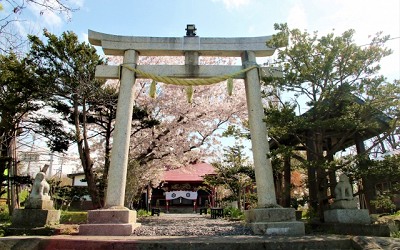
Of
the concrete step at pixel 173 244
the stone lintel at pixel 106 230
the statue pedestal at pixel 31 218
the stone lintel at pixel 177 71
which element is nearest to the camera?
the concrete step at pixel 173 244

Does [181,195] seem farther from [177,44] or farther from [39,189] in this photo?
[177,44]

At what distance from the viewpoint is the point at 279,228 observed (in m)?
5.61

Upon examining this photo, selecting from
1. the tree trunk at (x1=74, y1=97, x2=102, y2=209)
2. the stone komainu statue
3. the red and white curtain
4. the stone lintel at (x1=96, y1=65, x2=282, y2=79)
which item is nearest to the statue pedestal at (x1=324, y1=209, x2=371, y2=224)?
the stone lintel at (x1=96, y1=65, x2=282, y2=79)

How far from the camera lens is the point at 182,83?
284 inches

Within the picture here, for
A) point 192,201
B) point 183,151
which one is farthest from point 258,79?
point 192,201

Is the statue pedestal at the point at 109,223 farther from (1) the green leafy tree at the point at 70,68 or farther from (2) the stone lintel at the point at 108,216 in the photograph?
(1) the green leafy tree at the point at 70,68

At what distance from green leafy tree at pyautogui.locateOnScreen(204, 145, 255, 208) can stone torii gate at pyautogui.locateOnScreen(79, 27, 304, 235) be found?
7.50 metres

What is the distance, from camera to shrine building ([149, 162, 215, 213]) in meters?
22.5

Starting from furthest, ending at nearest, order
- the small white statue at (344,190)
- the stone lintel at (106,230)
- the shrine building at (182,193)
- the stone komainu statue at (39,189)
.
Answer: the shrine building at (182,193)
the stone komainu statue at (39,189)
the small white statue at (344,190)
the stone lintel at (106,230)

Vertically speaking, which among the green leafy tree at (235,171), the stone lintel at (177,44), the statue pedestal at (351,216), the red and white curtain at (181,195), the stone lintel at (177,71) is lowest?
the statue pedestal at (351,216)

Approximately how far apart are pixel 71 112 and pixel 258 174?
7451 millimetres

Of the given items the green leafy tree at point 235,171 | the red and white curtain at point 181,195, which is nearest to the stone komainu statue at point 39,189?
the green leafy tree at point 235,171

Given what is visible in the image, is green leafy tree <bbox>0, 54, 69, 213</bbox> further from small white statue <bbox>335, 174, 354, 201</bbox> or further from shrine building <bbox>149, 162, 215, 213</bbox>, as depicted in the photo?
shrine building <bbox>149, 162, 215, 213</bbox>

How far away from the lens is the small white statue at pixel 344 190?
6176 mm
